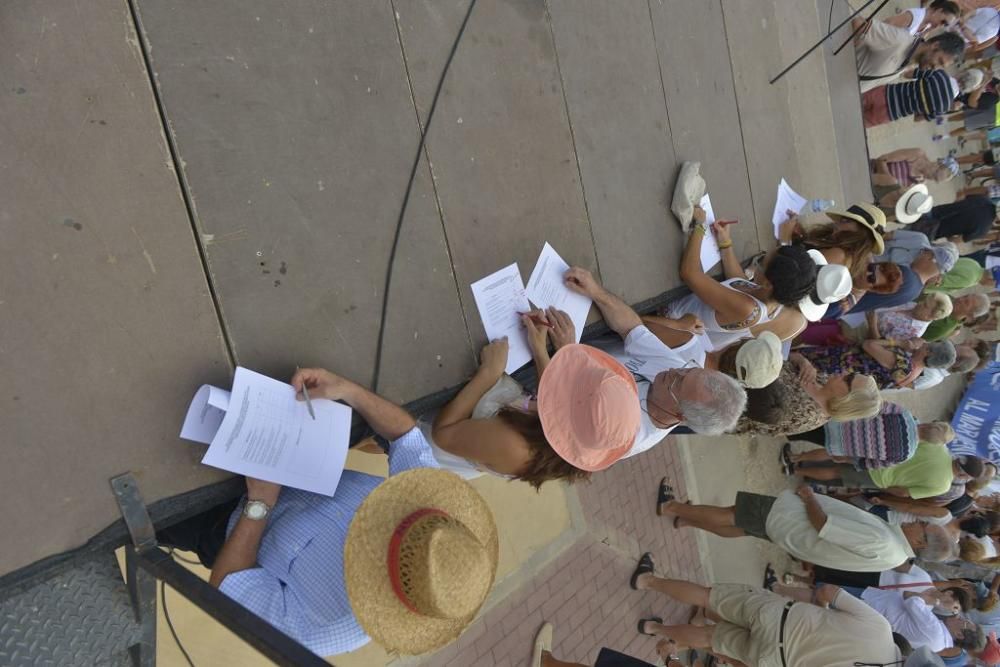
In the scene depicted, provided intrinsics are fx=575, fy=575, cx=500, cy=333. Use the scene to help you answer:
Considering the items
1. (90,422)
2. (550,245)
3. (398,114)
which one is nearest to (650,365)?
(550,245)

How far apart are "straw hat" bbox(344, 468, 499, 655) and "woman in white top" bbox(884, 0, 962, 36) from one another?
563 cm

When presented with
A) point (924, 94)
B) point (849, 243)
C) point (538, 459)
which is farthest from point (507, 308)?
point (924, 94)

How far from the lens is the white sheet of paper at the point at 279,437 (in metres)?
1.66

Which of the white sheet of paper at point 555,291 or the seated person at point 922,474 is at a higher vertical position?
the white sheet of paper at point 555,291

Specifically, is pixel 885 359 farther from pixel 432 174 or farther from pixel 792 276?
pixel 432 174

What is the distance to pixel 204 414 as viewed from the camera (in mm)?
1669

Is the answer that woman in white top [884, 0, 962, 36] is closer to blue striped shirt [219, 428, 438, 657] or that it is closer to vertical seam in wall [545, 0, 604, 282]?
vertical seam in wall [545, 0, 604, 282]

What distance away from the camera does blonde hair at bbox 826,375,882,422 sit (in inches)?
127

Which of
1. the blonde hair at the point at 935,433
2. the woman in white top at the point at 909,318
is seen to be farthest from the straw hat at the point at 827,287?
the blonde hair at the point at 935,433

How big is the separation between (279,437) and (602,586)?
10.8 ft

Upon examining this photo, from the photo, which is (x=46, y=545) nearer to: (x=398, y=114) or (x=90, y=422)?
(x=90, y=422)

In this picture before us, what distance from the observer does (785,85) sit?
14.1 ft

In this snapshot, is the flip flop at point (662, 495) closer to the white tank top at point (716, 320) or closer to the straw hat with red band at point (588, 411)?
the white tank top at point (716, 320)

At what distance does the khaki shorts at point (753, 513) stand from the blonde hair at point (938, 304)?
1.97m
